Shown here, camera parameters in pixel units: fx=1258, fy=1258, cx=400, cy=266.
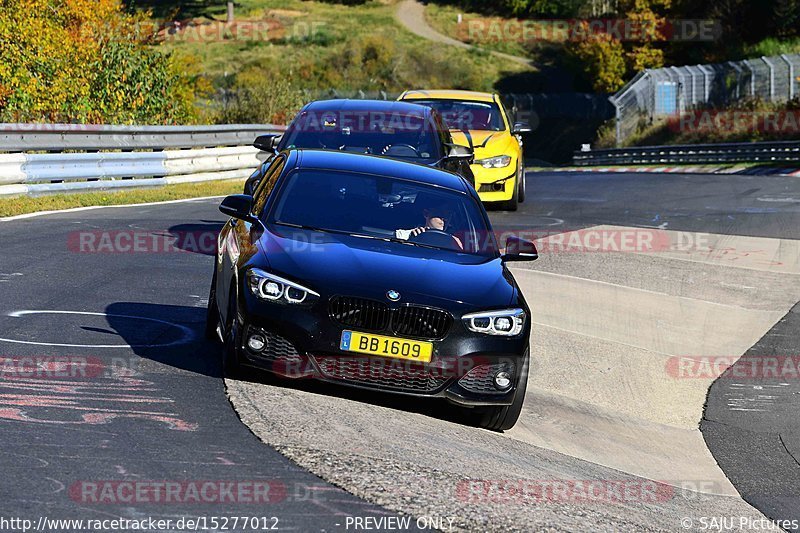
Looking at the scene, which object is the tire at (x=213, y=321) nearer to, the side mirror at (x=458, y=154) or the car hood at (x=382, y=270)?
the car hood at (x=382, y=270)

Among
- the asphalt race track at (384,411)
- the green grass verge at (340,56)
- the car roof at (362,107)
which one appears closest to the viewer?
the asphalt race track at (384,411)

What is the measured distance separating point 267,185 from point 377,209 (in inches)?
37.3

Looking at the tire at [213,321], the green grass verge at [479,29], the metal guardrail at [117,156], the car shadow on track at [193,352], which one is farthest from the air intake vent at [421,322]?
the green grass verge at [479,29]

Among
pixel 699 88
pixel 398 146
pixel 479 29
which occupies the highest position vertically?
pixel 398 146

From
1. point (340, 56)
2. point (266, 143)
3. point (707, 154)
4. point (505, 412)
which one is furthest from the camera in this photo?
point (340, 56)

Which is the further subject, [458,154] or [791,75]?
[791,75]

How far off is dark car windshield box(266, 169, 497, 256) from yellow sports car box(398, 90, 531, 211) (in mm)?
9384

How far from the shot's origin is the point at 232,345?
7422mm

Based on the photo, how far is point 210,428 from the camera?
6348 mm

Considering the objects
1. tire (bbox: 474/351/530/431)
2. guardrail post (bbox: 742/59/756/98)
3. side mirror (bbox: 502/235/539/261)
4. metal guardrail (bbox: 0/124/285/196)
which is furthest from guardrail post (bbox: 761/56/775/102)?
tire (bbox: 474/351/530/431)

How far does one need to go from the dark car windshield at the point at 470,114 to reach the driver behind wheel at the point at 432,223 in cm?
1063

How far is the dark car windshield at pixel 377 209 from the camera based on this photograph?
8406 millimetres

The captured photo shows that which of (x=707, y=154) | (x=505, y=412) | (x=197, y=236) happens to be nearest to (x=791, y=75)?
(x=707, y=154)

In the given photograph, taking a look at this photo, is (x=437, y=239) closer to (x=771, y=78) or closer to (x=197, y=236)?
(x=197, y=236)
